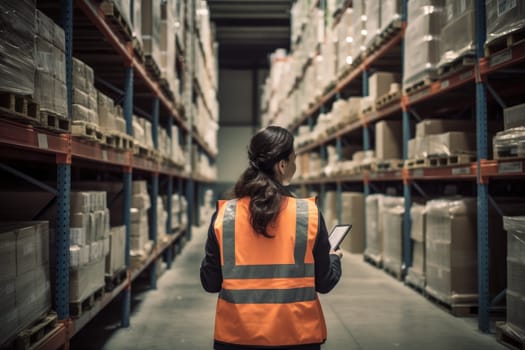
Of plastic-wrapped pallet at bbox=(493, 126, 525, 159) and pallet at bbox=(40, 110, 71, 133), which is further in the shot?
plastic-wrapped pallet at bbox=(493, 126, 525, 159)

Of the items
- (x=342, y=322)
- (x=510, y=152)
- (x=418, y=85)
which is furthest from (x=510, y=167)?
(x=418, y=85)

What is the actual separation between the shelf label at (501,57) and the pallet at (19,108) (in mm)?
3384

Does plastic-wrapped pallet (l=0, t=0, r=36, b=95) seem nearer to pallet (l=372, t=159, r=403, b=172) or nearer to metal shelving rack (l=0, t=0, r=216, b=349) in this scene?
metal shelving rack (l=0, t=0, r=216, b=349)

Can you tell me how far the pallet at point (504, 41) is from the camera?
384 cm

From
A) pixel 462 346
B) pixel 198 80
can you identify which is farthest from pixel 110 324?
pixel 198 80

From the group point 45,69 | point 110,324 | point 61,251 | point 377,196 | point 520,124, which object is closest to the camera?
point 45,69

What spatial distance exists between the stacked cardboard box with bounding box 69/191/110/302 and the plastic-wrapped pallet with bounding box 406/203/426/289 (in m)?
3.62

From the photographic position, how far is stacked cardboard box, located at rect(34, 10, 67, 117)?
274 cm

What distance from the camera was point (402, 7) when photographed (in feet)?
21.3

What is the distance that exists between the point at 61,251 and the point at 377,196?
5.74 meters

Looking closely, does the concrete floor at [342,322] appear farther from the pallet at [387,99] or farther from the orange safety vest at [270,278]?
the pallet at [387,99]

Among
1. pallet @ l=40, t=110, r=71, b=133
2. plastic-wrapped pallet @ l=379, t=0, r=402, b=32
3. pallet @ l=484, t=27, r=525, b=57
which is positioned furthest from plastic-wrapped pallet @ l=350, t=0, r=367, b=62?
pallet @ l=40, t=110, r=71, b=133

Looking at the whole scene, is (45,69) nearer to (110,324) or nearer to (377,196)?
(110,324)

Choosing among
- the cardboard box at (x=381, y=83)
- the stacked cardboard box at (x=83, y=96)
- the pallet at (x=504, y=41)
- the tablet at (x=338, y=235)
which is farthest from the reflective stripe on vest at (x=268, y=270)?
the cardboard box at (x=381, y=83)
